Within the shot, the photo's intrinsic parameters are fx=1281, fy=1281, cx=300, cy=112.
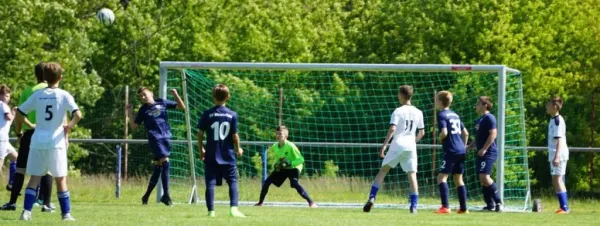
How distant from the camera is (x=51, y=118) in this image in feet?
40.0

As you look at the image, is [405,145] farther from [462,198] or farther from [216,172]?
[216,172]

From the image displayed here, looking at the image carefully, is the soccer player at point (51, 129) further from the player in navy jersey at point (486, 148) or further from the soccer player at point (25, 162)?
the player in navy jersey at point (486, 148)

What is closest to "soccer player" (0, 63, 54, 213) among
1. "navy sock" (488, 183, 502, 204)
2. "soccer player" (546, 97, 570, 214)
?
"navy sock" (488, 183, 502, 204)

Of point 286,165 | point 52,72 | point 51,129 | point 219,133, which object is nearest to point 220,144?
point 219,133

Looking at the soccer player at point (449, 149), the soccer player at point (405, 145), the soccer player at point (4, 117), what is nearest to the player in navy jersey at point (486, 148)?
the soccer player at point (449, 149)

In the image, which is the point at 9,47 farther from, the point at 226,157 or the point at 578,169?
the point at 226,157

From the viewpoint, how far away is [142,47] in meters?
40.2

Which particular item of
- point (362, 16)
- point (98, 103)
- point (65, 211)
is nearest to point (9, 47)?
point (98, 103)

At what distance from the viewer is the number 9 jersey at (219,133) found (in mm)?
13711

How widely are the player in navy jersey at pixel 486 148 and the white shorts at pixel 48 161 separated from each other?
6.54 m

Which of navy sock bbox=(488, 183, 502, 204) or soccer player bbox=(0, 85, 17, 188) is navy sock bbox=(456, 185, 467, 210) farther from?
soccer player bbox=(0, 85, 17, 188)

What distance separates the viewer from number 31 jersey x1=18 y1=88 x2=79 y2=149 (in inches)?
478

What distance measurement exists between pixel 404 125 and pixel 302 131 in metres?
8.33

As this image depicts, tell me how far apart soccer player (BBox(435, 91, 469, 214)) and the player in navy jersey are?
524 millimetres
